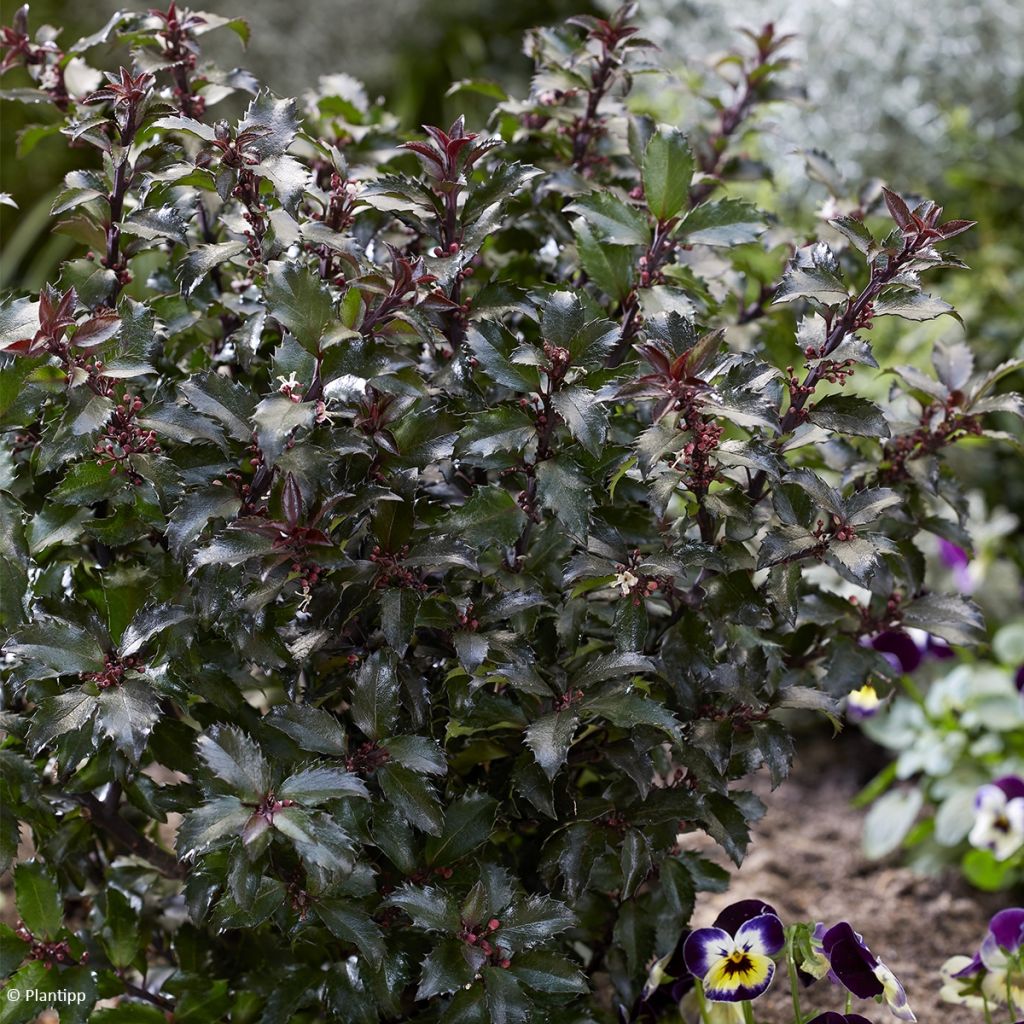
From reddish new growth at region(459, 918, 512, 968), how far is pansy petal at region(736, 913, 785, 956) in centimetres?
27

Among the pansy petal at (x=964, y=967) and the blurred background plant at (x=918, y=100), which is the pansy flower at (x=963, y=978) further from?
the blurred background plant at (x=918, y=100)

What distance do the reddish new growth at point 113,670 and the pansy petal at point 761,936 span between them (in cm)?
64

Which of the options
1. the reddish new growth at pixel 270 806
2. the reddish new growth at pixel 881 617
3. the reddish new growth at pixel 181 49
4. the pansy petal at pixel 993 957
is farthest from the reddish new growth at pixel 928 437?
the reddish new growth at pixel 181 49

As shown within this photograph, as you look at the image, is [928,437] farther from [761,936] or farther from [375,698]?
[375,698]

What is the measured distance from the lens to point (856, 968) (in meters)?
1.17

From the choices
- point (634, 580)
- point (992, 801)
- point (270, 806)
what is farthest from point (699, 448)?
point (992, 801)

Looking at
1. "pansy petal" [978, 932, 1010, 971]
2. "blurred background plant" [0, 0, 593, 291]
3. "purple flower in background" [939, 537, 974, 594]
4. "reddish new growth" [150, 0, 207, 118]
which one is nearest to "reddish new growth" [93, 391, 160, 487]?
"reddish new growth" [150, 0, 207, 118]

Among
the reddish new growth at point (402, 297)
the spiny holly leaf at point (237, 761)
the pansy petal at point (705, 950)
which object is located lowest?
the pansy petal at point (705, 950)

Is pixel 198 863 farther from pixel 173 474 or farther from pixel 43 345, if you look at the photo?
pixel 43 345

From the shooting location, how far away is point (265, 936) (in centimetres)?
131

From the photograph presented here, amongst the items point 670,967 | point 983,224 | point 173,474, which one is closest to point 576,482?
point 173,474

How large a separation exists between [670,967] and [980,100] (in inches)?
118

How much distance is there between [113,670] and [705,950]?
2.10 feet

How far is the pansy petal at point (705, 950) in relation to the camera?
1177mm
